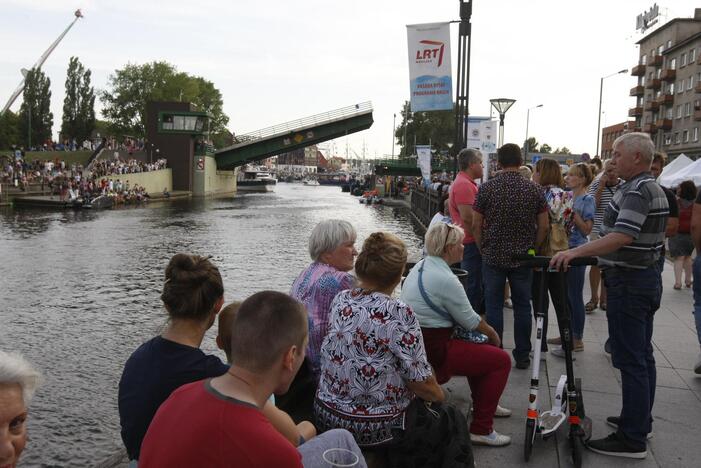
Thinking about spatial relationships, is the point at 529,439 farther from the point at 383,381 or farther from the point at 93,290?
the point at 93,290

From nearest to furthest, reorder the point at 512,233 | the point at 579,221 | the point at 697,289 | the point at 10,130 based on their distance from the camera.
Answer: the point at 512,233
the point at 697,289
the point at 579,221
the point at 10,130

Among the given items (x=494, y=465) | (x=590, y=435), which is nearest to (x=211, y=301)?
(x=494, y=465)

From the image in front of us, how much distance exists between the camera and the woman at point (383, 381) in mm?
2816

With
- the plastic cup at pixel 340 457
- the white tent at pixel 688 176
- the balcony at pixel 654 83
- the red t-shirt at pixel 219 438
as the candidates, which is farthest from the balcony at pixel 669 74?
the red t-shirt at pixel 219 438

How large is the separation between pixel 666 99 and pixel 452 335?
65.3 metres

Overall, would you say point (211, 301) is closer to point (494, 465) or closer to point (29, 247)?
point (494, 465)

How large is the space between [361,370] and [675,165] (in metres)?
16.3

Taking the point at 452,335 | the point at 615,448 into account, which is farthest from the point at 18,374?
the point at 615,448

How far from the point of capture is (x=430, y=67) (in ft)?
33.7

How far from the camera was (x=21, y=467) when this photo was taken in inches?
202

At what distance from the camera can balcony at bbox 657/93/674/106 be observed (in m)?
60.3

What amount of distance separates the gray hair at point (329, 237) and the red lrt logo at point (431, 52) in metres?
7.01

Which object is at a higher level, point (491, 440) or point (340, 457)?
point (340, 457)

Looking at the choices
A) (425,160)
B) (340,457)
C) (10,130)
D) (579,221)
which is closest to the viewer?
(340,457)
